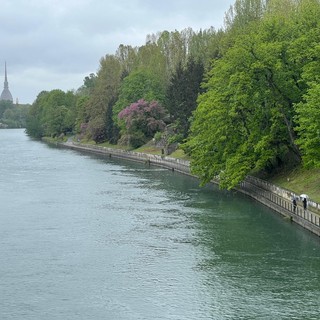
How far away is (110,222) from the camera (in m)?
52.1

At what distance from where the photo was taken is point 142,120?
119938 millimetres

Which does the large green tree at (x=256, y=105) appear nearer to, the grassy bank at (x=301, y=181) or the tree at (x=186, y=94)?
the grassy bank at (x=301, y=181)

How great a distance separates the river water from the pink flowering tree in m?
51.9

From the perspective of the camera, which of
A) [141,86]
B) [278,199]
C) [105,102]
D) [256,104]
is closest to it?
[278,199]

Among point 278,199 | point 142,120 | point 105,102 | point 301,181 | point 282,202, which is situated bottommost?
point 282,202

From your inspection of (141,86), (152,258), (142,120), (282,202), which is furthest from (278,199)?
(141,86)

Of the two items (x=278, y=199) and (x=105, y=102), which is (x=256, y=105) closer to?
(x=278, y=199)

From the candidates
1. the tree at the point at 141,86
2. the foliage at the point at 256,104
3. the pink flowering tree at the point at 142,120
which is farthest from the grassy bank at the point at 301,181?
the tree at the point at 141,86

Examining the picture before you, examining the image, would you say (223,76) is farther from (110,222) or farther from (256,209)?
(110,222)

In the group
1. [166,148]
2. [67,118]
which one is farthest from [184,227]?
[67,118]

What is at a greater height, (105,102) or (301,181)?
(105,102)

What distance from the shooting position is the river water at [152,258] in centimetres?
3095

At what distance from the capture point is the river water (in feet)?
102

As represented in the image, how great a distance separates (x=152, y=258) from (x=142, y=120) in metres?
81.6
